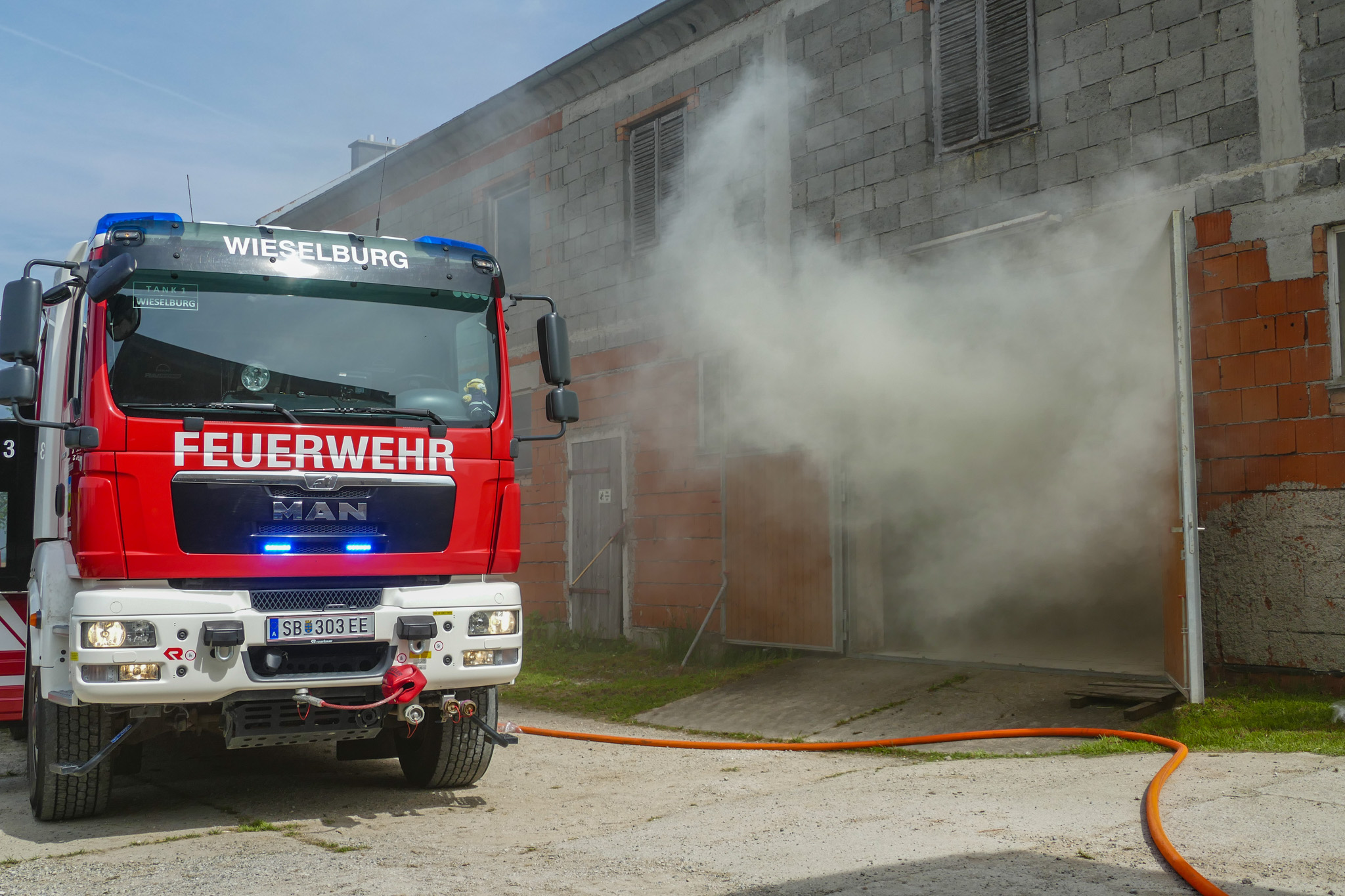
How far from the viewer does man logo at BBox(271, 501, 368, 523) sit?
5.03 meters

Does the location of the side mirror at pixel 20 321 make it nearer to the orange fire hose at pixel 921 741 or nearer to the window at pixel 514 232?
the orange fire hose at pixel 921 741

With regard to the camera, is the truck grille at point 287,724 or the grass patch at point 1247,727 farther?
the grass patch at point 1247,727

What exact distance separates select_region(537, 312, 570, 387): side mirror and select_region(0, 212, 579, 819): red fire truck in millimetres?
302

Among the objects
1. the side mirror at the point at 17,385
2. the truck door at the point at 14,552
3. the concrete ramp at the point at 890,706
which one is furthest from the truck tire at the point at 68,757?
the concrete ramp at the point at 890,706

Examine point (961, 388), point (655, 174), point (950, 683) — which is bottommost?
point (950, 683)

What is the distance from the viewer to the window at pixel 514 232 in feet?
46.9

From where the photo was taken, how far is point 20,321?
4891 millimetres

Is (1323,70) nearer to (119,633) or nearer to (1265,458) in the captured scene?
(1265,458)

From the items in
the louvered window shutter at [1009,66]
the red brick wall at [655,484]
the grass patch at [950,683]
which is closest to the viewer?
the grass patch at [950,683]

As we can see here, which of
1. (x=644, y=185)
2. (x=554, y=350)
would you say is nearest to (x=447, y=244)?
(x=554, y=350)

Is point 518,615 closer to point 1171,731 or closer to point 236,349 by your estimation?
point 236,349

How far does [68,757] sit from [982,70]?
819 centimetres

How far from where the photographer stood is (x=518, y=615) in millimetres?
5508

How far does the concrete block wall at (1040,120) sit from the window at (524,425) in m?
4.55
